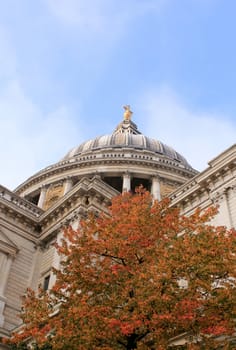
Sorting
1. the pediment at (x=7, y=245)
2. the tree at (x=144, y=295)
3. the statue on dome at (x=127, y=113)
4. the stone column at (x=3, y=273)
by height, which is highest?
the statue on dome at (x=127, y=113)

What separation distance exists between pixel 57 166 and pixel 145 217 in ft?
107

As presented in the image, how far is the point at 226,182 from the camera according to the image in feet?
67.9

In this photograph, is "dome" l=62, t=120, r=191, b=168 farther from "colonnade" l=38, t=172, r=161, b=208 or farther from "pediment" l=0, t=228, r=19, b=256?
"pediment" l=0, t=228, r=19, b=256

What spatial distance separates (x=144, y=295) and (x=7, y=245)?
499 inches

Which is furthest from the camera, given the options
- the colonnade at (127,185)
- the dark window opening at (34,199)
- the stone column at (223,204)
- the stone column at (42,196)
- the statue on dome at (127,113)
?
the statue on dome at (127,113)

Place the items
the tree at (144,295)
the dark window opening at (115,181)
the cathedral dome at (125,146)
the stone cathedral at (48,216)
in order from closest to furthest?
the tree at (144,295)
the stone cathedral at (48,216)
the dark window opening at (115,181)
the cathedral dome at (125,146)

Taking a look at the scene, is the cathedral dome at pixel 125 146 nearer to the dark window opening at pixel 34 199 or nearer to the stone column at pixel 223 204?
the dark window opening at pixel 34 199

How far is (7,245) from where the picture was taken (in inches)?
878

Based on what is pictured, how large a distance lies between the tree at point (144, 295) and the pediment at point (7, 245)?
28.1ft

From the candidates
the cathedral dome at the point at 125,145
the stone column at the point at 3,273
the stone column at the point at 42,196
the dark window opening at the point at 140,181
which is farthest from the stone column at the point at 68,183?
the stone column at the point at 3,273

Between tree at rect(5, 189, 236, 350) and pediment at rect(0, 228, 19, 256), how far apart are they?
8569 mm

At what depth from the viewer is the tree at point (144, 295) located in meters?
11.3

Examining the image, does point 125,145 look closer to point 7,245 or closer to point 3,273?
point 7,245

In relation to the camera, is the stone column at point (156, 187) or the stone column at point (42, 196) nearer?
the stone column at point (156, 187)
